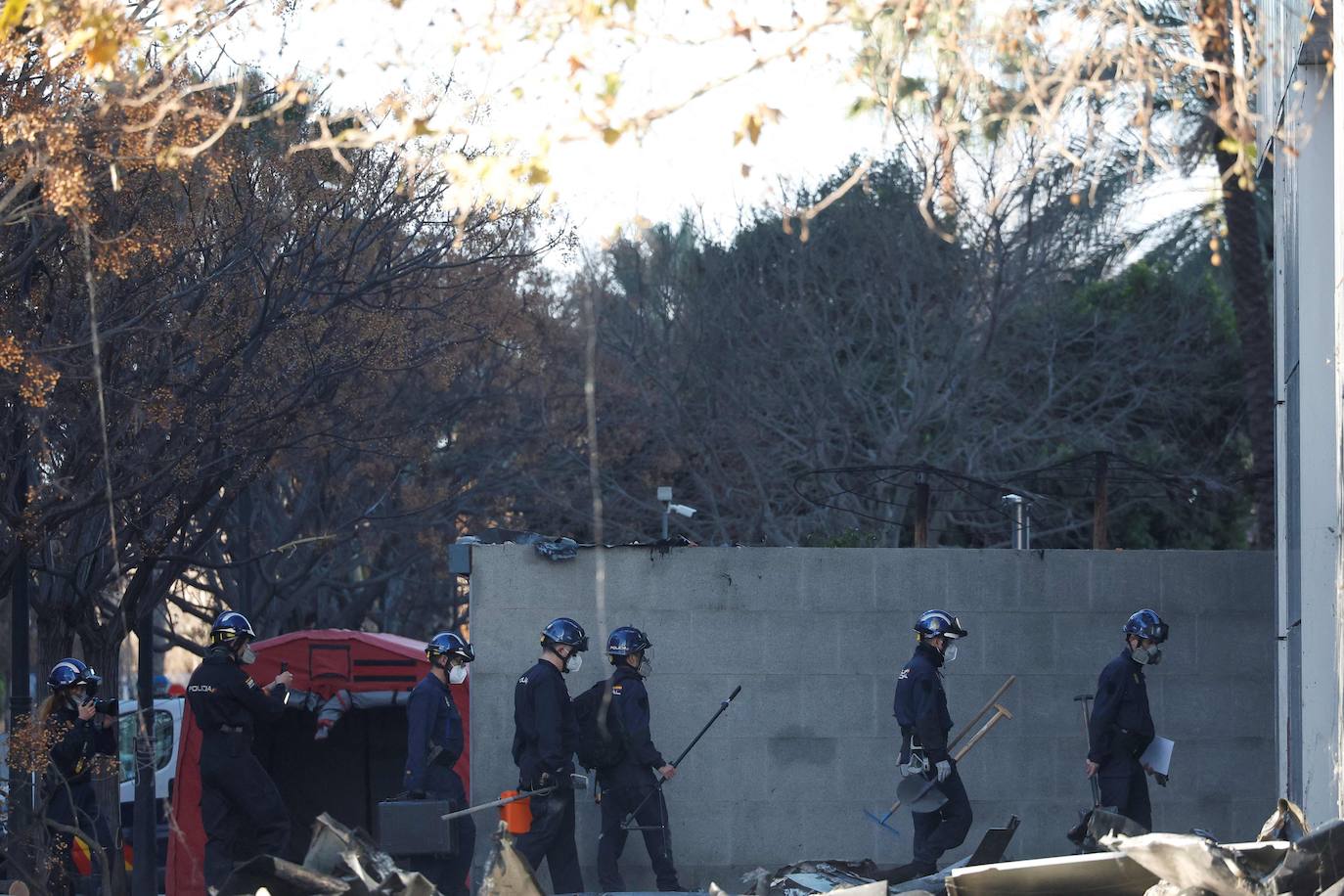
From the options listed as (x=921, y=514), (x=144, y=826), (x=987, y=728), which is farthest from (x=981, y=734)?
(x=144, y=826)

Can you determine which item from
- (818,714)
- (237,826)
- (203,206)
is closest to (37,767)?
(237,826)

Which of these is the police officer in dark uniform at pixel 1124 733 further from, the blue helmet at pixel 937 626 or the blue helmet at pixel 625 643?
the blue helmet at pixel 625 643

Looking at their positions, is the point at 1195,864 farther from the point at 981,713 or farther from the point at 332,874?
the point at 981,713

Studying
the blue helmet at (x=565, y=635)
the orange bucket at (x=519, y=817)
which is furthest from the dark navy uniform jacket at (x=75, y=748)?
the blue helmet at (x=565, y=635)

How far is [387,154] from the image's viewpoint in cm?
1321

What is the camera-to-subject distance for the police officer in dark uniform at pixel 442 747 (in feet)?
34.4

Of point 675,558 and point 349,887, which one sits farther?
point 675,558

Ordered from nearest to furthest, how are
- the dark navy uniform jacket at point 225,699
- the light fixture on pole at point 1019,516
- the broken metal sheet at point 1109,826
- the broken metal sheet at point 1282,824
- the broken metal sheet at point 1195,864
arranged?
the broken metal sheet at point 1195,864 < the broken metal sheet at point 1282,824 < the broken metal sheet at point 1109,826 < the dark navy uniform jacket at point 225,699 < the light fixture on pole at point 1019,516

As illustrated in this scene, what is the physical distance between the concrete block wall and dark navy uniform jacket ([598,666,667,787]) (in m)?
0.55

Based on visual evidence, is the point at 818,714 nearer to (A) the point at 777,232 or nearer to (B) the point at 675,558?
(B) the point at 675,558

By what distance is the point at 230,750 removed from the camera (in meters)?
10.7

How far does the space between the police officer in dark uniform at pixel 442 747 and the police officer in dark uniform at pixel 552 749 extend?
413 millimetres

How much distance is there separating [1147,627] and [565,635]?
12.8 feet

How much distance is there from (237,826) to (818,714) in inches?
159
